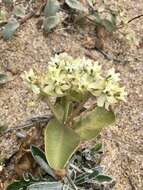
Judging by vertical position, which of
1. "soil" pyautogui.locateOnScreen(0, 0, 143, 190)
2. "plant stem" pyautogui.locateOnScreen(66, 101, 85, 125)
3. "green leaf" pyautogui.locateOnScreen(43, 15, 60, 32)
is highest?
"plant stem" pyautogui.locateOnScreen(66, 101, 85, 125)

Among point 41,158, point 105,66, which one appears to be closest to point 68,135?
point 41,158

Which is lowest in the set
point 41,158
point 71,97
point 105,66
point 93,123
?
point 105,66

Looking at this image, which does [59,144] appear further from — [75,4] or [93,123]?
[75,4]

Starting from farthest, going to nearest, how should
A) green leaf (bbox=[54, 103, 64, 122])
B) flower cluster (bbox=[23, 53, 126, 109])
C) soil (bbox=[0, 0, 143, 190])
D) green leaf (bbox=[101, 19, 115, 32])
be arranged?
green leaf (bbox=[101, 19, 115, 32]) → soil (bbox=[0, 0, 143, 190]) → green leaf (bbox=[54, 103, 64, 122]) → flower cluster (bbox=[23, 53, 126, 109])

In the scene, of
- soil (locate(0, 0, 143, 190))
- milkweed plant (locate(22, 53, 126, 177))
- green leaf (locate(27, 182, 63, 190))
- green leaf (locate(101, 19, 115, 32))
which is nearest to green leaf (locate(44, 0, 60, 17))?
soil (locate(0, 0, 143, 190))

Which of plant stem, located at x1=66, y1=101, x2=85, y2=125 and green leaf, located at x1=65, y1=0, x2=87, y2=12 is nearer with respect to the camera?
plant stem, located at x1=66, y1=101, x2=85, y2=125

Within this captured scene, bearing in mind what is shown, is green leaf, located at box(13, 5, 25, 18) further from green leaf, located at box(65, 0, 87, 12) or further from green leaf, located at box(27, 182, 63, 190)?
green leaf, located at box(27, 182, 63, 190)
